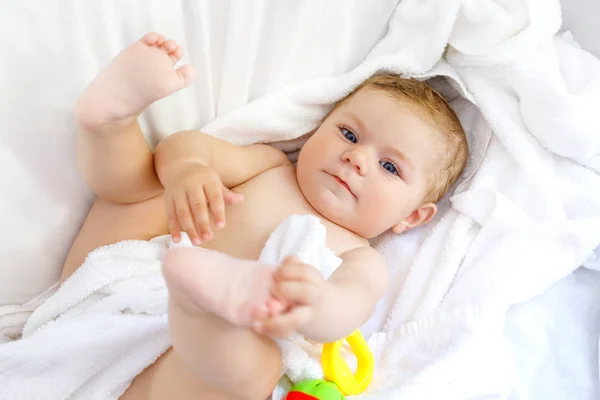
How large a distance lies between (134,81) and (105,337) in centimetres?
38

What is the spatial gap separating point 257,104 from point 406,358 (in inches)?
20.2

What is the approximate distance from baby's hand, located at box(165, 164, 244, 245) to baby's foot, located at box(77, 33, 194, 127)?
13cm

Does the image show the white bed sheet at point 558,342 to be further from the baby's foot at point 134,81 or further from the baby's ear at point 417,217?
the baby's foot at point 134,81

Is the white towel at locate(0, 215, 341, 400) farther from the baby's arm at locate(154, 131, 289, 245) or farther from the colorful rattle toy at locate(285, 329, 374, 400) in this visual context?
the baby's arm at locate(154, 131, 289, 245)

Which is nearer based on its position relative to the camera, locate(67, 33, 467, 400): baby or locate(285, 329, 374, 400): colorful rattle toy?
locate(67, 33, 467, 400): baby

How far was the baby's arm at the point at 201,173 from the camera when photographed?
2.77ft

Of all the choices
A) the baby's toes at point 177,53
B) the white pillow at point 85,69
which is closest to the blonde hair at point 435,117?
the white pillow at point 85,69

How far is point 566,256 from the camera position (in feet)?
3.51

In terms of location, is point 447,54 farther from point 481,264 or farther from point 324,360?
point 324,360

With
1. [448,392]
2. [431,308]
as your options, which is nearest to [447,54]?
[431,308]

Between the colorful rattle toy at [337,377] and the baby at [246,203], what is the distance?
0.18 feet

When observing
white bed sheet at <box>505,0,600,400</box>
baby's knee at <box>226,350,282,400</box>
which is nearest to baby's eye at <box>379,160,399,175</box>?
white bed sheet at <box>505,0,600,400</box>

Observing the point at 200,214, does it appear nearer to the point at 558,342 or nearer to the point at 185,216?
the point at 185,216

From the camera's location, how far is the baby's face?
106cm
